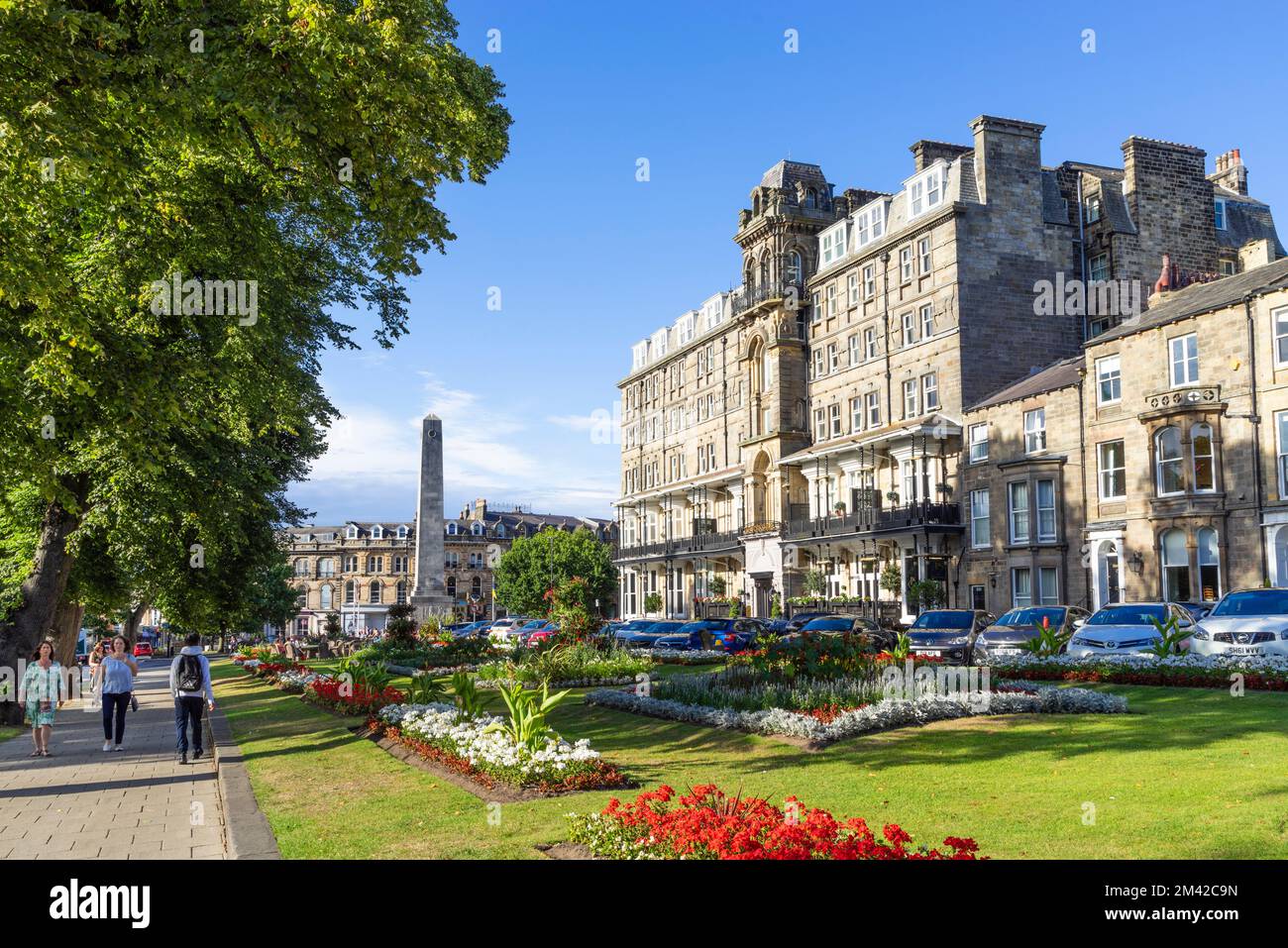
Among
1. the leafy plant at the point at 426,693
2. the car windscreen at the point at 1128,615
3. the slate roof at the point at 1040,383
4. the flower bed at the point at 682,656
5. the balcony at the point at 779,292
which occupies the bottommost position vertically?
the flower bed at the point at 682,656

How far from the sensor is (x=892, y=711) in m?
13.8

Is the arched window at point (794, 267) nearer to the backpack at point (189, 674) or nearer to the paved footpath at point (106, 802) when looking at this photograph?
the paved footpath at point (106, 802)

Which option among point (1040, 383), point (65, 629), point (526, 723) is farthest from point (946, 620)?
point (65, 629)

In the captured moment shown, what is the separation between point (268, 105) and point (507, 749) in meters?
7.55

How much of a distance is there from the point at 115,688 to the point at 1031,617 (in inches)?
830

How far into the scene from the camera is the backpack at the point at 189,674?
52.0 ft

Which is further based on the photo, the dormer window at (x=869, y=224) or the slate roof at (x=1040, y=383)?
the dormer window at (x=869, y=224)

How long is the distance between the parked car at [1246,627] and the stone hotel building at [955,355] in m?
11.0

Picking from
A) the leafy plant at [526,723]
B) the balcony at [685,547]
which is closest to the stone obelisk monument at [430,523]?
the balcony at [685,547]

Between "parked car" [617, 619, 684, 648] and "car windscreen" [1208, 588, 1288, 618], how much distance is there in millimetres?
17436

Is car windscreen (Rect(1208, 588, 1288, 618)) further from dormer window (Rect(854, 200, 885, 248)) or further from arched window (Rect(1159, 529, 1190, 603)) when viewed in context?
dormer window (Rect(854, 200, 885, 248))

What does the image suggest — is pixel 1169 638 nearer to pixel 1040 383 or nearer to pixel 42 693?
pixel 1040 383
